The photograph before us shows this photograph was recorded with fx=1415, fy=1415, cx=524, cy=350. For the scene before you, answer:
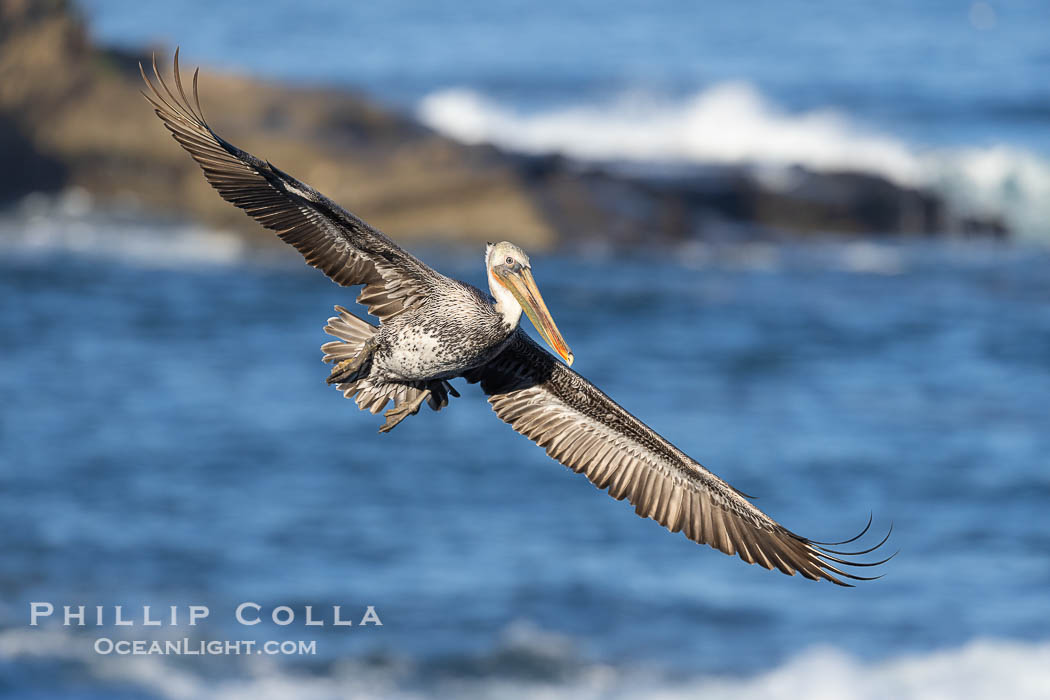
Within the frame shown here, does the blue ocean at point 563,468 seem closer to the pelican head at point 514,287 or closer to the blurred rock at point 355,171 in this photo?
the blurred rock at point 355,171

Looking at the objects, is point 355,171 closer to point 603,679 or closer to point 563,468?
point 563,468

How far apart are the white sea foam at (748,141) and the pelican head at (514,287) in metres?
29.3

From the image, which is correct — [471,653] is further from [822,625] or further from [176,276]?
[176,276]

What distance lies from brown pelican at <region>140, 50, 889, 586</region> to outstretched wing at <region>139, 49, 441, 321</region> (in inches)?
0.4

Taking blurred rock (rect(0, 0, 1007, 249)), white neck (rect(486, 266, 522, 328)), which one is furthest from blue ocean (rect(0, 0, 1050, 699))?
white neck (rect(486, 266, 522, 328))

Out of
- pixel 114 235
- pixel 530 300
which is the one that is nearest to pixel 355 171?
pixel 114 235

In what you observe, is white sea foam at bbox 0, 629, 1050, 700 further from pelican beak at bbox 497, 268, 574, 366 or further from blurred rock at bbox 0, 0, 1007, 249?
pelican beak at bbox 497, 268, 574, 366

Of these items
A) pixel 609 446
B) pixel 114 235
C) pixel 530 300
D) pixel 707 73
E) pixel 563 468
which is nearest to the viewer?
pixel 530 300

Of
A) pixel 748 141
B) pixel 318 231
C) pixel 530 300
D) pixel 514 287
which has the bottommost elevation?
pixel 530 300

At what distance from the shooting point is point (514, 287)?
977cm

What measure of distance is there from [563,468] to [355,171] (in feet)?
27.9

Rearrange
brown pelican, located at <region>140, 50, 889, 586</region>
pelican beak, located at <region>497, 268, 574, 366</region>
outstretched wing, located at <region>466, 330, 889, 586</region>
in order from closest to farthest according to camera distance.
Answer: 1. pelican beak, located at <region>497, 268, 574, 366</region>
2. brown pelican, located at <region>140, 50, 889, 586</region>
3. outstretched wing, located at <region>466, 330, 889, 586</region>

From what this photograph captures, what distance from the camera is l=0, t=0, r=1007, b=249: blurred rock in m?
33.6

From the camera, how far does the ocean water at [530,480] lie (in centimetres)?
2589
